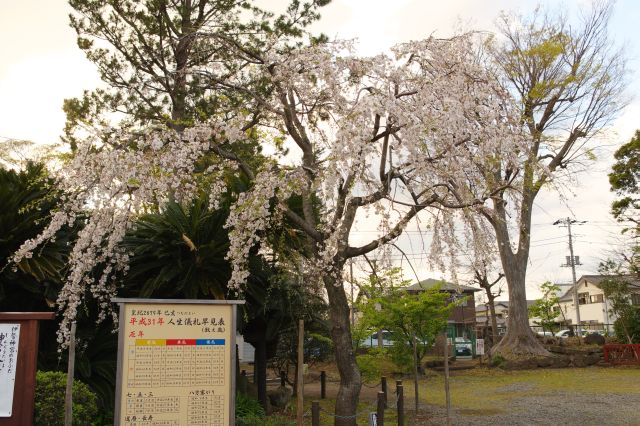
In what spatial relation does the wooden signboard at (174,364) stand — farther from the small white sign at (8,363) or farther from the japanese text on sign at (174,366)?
the small white sign at (8,363)

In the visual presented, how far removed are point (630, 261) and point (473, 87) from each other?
15767mm

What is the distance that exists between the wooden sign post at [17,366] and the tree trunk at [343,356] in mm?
3655

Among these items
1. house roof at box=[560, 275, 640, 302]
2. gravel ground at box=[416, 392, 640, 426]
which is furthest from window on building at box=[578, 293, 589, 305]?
gravel ground at box=[416, 392, 640, 426]

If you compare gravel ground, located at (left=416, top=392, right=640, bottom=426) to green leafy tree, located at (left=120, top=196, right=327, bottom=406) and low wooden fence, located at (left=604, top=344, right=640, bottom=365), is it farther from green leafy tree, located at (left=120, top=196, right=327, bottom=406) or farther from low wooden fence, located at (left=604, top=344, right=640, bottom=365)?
low wooden fence, located at (left=604, top=344, right=640, bottom=365)

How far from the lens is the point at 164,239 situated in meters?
7.61

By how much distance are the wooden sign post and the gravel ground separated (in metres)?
5.80

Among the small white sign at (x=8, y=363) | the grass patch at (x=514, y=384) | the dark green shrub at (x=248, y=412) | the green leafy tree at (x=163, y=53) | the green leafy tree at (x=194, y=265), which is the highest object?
the green leafy tree at (x=163, y=53)

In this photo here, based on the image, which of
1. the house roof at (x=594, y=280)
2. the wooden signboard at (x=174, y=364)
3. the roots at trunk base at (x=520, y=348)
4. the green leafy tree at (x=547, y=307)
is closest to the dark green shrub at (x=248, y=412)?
the wooden signboard at (x=174, y=364)

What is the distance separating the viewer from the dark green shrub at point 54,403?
201 inches

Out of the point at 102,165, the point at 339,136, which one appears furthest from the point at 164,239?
the point at 339,136

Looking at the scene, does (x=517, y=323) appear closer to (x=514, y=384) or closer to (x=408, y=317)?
(x=514, y=384)

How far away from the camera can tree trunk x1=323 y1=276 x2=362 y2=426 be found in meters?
7.05

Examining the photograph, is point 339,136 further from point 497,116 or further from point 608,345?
point 608,345

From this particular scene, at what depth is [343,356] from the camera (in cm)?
713
